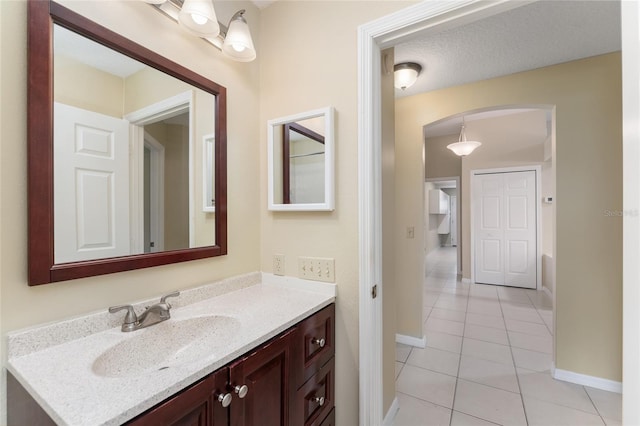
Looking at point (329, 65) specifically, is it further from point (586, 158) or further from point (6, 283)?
point (586, 158)

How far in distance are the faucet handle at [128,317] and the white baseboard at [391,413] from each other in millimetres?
1473

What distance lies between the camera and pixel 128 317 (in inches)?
37.6

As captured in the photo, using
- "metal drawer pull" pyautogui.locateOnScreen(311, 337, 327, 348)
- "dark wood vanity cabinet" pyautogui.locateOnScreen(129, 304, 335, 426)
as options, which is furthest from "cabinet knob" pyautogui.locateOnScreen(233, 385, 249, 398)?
"metal drawer pull" pyautogui.locateOnScreen(311, 337, 327, 348)

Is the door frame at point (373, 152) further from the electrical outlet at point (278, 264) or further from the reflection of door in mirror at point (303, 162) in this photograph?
the electrical outlet at point (278, 264)

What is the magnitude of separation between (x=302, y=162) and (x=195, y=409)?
115cm

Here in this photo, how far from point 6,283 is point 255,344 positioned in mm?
741

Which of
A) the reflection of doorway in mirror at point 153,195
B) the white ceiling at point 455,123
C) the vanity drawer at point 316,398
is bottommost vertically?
the vanity drawer at point 316,398

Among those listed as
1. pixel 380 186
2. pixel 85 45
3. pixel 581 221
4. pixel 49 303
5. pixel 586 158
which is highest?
pixel 85 45

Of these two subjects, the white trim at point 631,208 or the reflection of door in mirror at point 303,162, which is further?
the reflection of door in mirror at point 303,162

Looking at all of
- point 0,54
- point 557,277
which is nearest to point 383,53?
point 0,54

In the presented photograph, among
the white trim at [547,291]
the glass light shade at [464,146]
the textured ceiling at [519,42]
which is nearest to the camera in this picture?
the textured ceiling at [519,42]

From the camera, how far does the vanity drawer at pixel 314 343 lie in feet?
3.55

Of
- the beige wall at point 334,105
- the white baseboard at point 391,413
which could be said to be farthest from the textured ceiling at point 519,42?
the white baseboard at point 391,413

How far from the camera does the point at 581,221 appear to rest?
81.6 inches
